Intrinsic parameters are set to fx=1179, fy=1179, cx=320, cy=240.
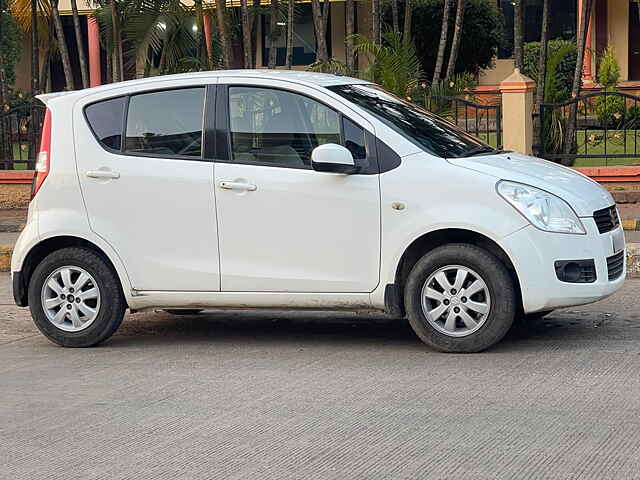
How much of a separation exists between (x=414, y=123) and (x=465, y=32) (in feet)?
72.4

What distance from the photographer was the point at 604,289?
24.2 ft

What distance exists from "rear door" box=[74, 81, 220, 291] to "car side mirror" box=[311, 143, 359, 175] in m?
0.80

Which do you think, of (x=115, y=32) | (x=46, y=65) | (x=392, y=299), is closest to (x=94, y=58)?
(x=46, y=65)

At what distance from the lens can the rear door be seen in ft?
25.8

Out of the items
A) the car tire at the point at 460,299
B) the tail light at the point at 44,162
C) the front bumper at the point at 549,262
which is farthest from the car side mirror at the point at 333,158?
the tail light at the point at 44,162

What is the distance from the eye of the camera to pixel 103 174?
8016 mm

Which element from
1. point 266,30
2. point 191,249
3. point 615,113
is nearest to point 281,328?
point 191,249

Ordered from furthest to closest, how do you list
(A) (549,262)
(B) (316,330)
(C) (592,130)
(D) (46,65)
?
(D) (46,65)
(C) (592,130)
(B) (316,330)
(A) (549,262)

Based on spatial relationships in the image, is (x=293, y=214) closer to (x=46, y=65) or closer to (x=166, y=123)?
(x=166, y=123)

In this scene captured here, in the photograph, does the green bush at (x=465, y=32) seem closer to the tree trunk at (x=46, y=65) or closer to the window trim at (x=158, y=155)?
the tree trunk at (x=46, y=65)

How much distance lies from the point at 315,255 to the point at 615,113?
9828 millimetres

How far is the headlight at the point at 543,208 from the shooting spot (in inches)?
286

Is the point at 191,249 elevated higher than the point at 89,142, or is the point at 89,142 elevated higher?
the point at 89,142

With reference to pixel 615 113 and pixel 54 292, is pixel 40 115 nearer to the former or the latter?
pixel 615 113
